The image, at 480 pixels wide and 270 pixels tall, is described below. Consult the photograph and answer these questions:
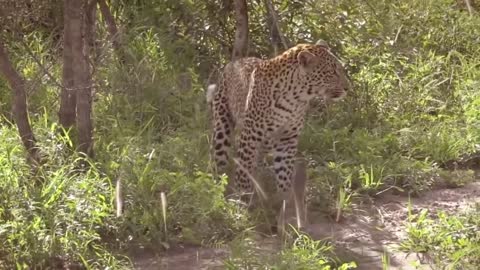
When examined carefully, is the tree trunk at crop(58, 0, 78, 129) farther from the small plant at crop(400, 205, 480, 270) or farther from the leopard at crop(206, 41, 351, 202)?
the small plant at crop(400, 205, 480, 270)

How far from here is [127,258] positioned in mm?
5707

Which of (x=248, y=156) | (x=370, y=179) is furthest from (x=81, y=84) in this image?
(x=370, y=179)

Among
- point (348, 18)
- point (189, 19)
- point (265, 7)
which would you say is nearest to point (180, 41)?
point (189, 19)

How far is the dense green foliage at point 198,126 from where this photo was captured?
5.81m

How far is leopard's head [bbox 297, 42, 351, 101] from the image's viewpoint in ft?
23.2

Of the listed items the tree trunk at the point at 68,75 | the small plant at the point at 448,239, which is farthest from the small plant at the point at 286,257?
the tree trunk at the point at 68,75

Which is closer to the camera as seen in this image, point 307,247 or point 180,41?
point 307,247

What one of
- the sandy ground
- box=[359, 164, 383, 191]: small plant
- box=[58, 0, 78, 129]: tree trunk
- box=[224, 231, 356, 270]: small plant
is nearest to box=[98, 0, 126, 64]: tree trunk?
box=[58, 0, 78, 129]: tree trunk

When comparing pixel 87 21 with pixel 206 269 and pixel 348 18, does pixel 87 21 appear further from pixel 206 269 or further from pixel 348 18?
pixel 206 269

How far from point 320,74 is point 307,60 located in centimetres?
17

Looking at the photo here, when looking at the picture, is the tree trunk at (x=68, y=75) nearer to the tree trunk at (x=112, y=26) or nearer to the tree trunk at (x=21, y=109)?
the tree trunk at (x=21, y=109)

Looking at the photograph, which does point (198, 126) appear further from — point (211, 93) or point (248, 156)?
point (248, 156)

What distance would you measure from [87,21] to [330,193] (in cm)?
267

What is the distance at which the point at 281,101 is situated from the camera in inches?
279
